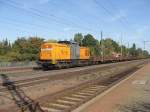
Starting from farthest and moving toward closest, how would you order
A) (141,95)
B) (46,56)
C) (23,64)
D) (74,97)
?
1. (23,64)
2. (46,56)
3. (141,95)
4. (74,97)

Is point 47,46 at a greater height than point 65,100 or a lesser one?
greater

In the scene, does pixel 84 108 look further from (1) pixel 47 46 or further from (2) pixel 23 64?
(2) pixel 23 64

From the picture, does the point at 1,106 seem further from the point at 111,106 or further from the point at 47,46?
the point at 47,46

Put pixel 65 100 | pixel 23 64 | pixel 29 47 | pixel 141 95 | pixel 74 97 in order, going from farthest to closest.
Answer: pixel 29 47
pixel 23 64
pixel 141 95
pixel 74 97
pixel 65 100

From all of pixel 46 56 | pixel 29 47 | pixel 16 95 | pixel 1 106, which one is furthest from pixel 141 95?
pixel 29 47

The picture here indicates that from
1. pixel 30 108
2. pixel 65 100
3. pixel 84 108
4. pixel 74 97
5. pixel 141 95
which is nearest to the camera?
pixel 30 108

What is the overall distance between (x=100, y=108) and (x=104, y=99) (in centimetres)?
232

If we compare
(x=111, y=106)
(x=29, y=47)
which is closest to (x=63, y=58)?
(x=111, y=106)

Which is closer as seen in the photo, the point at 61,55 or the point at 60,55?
the point at 60,55

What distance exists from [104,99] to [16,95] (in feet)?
13.6

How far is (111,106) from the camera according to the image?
448 inches

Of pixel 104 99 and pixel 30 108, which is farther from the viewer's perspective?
pixel 104 99

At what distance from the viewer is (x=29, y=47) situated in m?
82.6

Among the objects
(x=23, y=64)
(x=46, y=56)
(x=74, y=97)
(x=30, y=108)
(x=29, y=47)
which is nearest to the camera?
(x=30, y=108)
